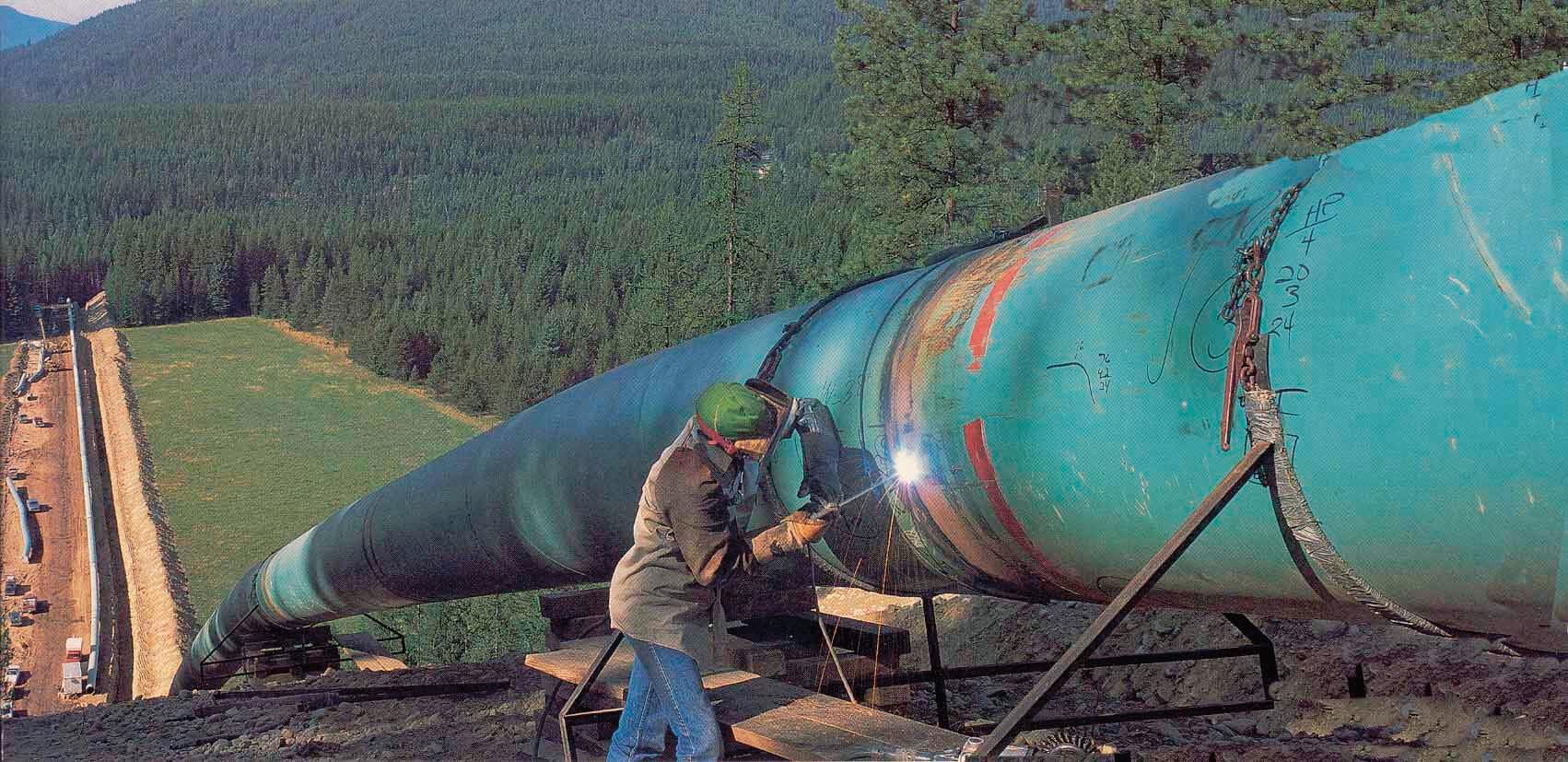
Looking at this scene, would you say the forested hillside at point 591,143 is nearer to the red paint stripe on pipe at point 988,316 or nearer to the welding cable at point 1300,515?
the red paint stripe on pipe at point 988,316

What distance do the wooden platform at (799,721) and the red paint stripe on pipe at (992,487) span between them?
0.59 m

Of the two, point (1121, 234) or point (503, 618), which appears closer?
point (1121, 234)

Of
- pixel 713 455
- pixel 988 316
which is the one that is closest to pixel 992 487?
pixel 988 316

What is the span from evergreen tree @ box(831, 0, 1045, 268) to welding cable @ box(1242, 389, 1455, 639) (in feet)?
87.6

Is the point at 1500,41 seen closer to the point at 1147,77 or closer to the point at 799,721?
the point at 1147,77

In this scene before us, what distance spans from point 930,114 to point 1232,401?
97.3 ft

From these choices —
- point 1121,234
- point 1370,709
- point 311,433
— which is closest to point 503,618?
point 1370,709

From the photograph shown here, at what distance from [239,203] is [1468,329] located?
13890 cm

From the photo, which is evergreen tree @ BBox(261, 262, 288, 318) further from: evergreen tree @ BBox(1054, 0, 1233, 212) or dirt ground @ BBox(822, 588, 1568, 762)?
dirt ground @ BBox(822, 588, 1568, 762)

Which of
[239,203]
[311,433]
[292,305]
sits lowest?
[311,433]

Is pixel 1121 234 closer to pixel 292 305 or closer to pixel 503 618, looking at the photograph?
pixel 503 618

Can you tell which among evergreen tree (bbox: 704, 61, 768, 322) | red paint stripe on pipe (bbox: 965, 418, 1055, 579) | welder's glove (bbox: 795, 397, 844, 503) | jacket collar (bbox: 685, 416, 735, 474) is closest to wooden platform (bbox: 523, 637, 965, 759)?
red paint stripe on pipe (bbox: 965, 418, 1055, 579)

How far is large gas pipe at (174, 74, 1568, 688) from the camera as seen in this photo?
2355 millimetres

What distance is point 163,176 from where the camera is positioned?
127 meters
